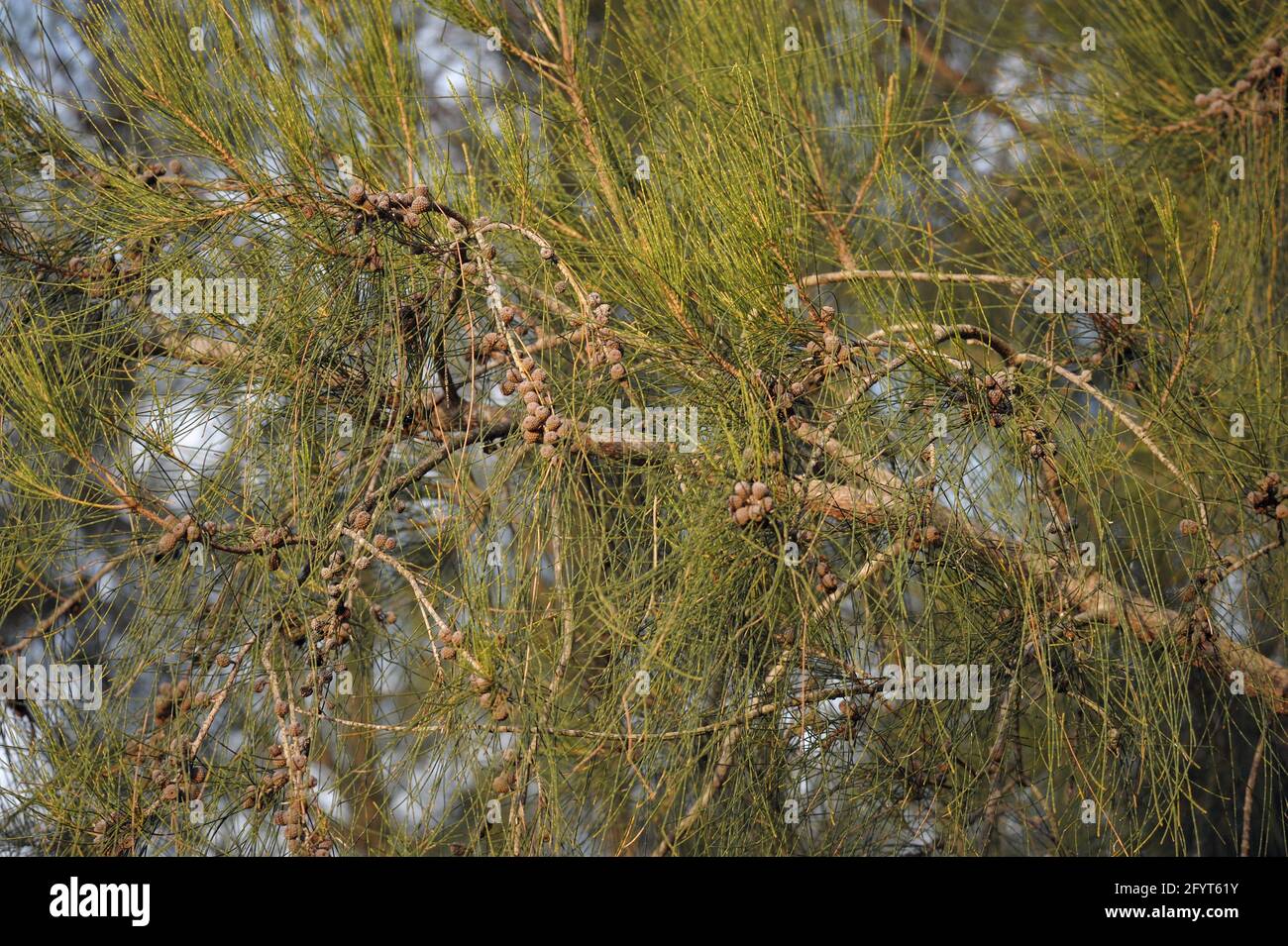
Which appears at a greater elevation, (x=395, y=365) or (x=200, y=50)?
(x=200, y=50)

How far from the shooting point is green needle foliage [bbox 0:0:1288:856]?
927 mm

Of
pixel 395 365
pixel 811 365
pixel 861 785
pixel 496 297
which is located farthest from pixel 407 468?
pixel 861 785

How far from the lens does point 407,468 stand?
1.16 m

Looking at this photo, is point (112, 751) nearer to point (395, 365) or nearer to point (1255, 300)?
point (395, 365)

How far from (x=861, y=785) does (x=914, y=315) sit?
0.49m

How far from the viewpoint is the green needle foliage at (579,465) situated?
3.04ft

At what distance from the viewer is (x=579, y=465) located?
0.97m

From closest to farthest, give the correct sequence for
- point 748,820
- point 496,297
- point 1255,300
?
point 496,297
point 748,820
point 1255,300

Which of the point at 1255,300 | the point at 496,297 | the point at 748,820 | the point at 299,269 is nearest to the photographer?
the point at 496,297

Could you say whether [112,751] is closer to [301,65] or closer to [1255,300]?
[301,65]
